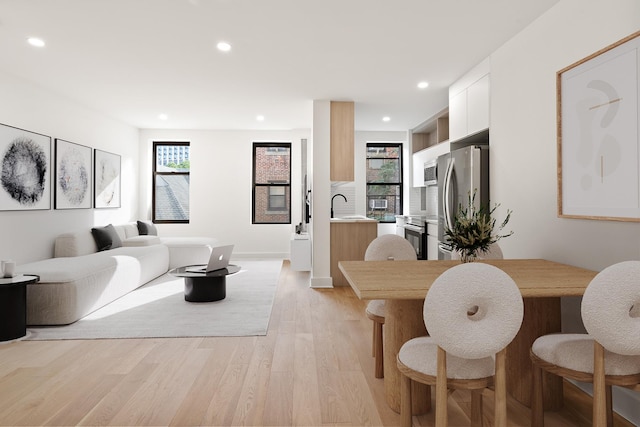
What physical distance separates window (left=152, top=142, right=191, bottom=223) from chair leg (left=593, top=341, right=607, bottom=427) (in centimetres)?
748

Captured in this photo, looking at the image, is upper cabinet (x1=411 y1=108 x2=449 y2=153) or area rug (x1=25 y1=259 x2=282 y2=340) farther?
upper cabinet (x1=411 y1=108 x2=449 y2=153)

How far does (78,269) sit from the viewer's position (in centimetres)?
394

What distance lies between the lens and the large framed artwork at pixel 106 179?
6230mm

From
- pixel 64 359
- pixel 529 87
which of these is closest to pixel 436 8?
pixel 529 87

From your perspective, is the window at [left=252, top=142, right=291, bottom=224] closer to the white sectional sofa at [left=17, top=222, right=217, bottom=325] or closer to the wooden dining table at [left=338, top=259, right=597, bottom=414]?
the white sectional sofa at [left=17, top=222, right=217, bottom=325]

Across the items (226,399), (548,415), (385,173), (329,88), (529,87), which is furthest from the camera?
(385,173)

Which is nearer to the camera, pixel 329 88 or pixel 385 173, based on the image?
pixel 329 88

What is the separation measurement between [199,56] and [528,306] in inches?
140

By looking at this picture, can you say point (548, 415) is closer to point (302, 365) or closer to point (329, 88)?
point (302, 365)

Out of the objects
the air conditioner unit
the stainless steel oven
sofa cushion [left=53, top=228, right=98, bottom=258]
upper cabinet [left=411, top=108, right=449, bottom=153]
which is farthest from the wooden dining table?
the air conditioner unit

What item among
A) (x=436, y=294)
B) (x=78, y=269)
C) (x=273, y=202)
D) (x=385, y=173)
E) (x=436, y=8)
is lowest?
(x=78, y=269)

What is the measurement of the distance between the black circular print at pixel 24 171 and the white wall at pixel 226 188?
3.05 metres

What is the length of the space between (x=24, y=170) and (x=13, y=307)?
6.55ft

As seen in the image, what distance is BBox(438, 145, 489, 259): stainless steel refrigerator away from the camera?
3740mm
